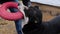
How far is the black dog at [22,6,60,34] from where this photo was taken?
72.3 inches

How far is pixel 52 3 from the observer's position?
4.25 metres

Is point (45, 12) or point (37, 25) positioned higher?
point (37, 25)

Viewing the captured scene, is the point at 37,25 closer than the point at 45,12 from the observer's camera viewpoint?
Yes

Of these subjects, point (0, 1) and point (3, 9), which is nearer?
point (3, 9)

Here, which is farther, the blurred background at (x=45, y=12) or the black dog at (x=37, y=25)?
the blurred background at (x=45, y=12)

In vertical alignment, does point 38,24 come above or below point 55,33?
above

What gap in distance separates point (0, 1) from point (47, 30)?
2.23 feet

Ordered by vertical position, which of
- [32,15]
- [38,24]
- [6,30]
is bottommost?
[6,30]

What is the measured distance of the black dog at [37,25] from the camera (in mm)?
1837

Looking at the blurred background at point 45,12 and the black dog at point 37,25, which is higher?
the black dog at point 37,25

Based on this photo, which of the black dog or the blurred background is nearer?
the black dog

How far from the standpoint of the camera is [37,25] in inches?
75.9

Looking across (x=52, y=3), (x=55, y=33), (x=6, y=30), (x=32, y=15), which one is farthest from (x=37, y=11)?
(x=52, y=3)

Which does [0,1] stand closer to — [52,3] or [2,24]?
[2,24]
